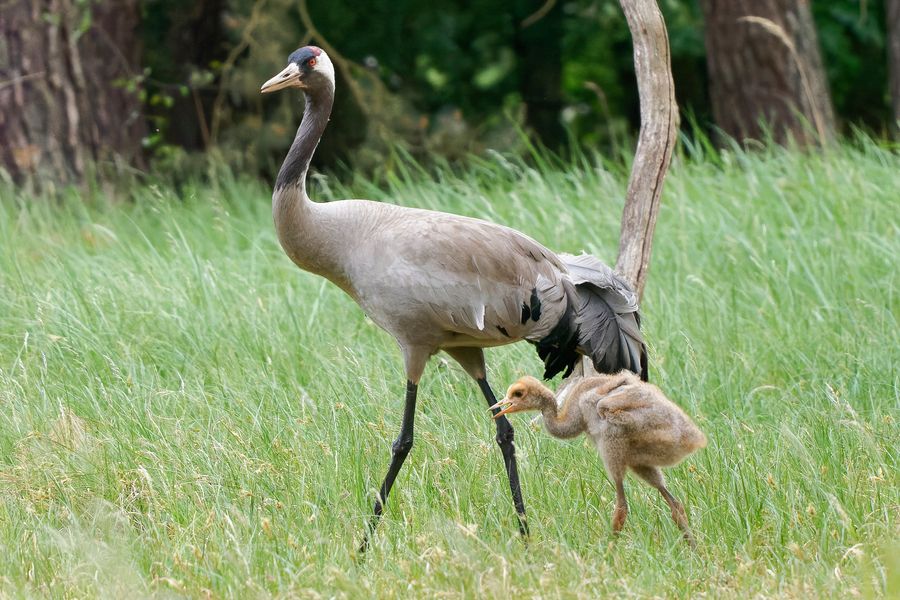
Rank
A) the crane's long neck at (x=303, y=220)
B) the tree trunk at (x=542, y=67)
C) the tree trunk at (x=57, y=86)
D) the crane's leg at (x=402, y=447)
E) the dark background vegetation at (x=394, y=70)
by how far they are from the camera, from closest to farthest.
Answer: the crane's long neck at (x=303, y=220) → the crane's leg at (x=402, y=447) → the tree trunk at (x=57, y=86) → the dark background vegetation at (x=394, y=70) → the tree trunk at (x=542, y=67)

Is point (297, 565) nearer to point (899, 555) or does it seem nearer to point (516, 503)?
point (516, 503)

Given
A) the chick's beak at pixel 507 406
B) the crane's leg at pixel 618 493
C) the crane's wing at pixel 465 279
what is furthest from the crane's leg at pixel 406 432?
the crane's leg at pixel 618 493

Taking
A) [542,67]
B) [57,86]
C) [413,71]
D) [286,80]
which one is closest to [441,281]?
[286,80]

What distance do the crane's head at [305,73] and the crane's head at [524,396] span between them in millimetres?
1223

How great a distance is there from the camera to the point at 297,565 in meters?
3.66

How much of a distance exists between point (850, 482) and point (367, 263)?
174 centimetres

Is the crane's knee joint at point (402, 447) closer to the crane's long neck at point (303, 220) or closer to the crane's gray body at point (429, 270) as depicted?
the crane's gray body at point (429, 270)

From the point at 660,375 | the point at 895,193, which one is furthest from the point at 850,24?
the point at 660,375

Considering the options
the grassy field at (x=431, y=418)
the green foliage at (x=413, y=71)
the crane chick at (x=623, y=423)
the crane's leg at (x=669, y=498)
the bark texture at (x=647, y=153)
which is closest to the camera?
the grassy field at (x=431, y=418)

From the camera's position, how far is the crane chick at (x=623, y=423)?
3.75 m

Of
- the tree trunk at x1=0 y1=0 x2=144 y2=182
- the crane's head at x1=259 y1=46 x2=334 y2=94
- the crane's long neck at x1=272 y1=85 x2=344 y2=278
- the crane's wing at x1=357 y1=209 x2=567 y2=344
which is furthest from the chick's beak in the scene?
the tree trunk at x1=0 y1=0 x2=144 y2=182

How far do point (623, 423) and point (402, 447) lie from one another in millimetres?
837

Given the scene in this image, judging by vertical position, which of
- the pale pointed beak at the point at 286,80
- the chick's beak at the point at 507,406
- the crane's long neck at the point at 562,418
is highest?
the pale pointed beak at the point at 286,80

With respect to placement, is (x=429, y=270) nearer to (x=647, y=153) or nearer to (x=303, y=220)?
(x=303, y=220)
